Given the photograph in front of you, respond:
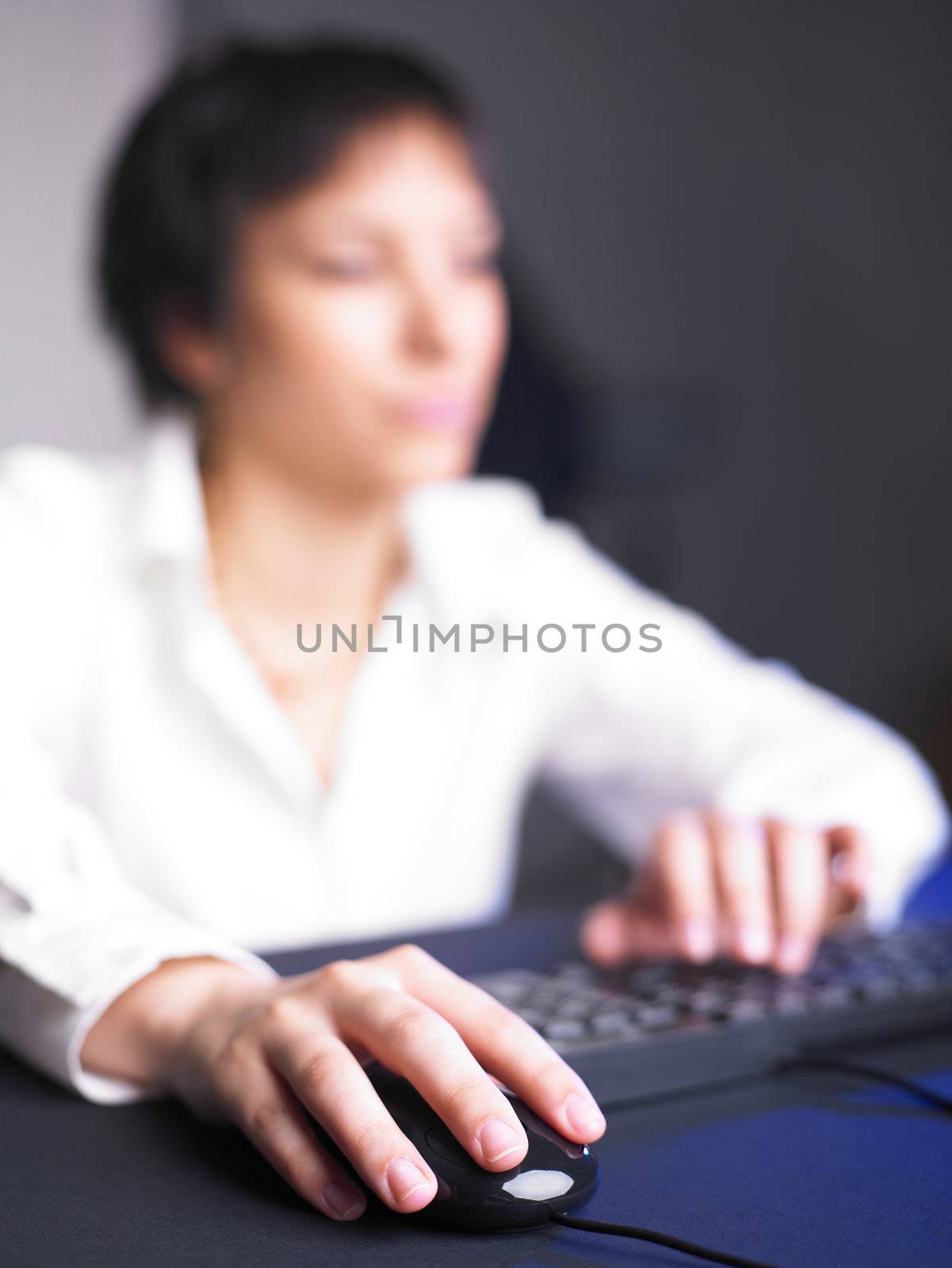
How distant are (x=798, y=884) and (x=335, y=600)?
2.35 ft

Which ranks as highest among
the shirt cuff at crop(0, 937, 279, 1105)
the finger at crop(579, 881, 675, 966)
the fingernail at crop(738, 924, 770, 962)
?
the shirt cuff at crop(0, 937, 279, 1105)

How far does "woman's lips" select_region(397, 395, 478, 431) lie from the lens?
3.99 feet

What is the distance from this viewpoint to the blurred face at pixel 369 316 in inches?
46.7

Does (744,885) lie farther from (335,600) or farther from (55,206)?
(55,206)

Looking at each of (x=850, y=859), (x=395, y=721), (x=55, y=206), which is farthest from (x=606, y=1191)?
(x=55, y=206)

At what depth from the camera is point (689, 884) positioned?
625mm

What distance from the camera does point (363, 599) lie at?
126 centimetres

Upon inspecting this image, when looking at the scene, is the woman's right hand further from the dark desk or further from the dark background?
the dark background

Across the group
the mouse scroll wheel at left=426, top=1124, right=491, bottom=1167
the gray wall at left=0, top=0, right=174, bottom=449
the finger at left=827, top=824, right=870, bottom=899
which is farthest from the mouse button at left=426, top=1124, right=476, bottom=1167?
the gray wall at left=0, top=0, right=174, bottom=449

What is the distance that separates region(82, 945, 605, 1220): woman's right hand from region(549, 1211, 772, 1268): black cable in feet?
0.07

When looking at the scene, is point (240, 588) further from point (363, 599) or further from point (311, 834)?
point (311, 834)

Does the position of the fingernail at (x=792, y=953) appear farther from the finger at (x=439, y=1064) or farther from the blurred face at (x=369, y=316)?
the blurred face at (x=369, y=316)

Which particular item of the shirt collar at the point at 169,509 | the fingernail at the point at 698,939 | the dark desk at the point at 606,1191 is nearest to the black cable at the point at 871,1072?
the dark desk at the point at 606,1191

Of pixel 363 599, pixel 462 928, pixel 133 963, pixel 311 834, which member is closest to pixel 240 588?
pixel 363 599
